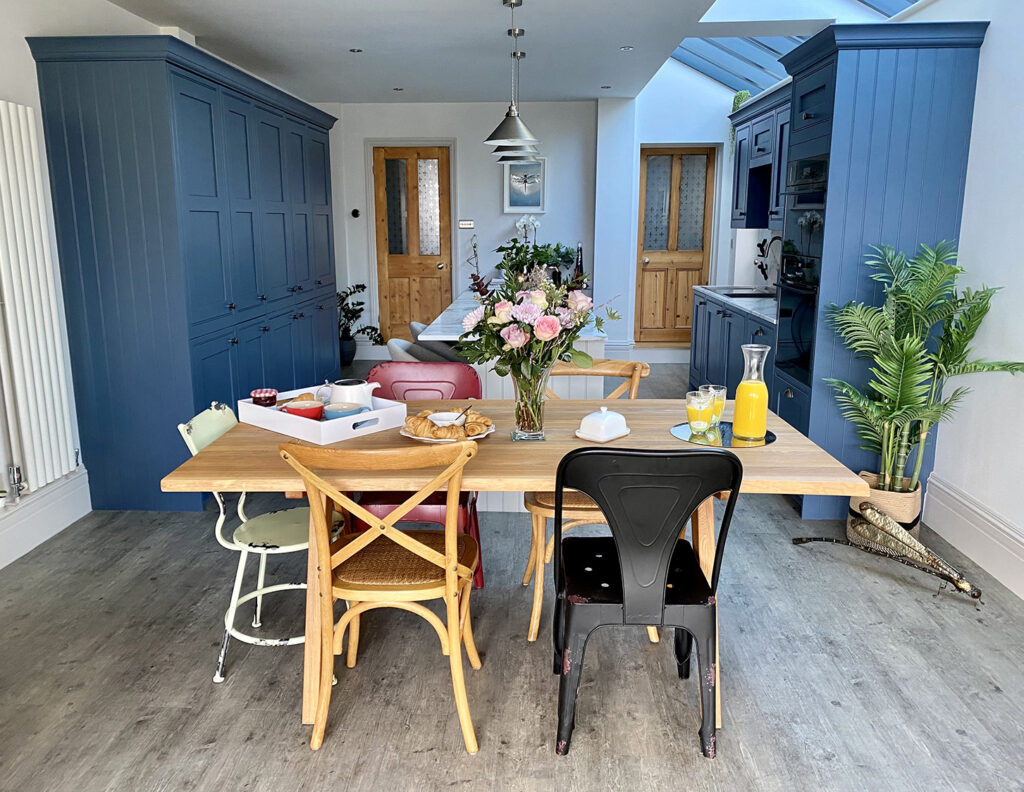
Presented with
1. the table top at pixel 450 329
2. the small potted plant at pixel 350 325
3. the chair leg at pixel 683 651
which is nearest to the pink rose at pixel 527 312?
the chair leg at pixel 683 651

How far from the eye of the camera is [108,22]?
397cm

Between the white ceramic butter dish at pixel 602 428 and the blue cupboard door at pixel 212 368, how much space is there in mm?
2219

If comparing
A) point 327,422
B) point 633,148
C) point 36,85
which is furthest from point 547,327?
point 633,148

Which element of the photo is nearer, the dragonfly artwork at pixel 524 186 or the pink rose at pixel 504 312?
the pink rose at pixel 504 312

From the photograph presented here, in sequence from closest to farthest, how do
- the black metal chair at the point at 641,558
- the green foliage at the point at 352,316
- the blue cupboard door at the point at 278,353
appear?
the black metal chair at the point at 641,558 < the blue cupboard door at the point at 278,353 < the green foliage at the point at 352,316

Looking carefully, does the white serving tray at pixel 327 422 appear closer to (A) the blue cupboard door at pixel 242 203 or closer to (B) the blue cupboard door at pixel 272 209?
(A) the blue cupboard door at pixel 242 203

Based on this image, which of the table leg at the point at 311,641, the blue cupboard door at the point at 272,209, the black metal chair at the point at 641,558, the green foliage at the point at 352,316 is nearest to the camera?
the black metal chair at the point at 641,558

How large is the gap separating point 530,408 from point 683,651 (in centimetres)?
87

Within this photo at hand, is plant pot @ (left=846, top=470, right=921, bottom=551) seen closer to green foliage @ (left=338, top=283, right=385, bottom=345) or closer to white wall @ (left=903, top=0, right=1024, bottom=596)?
→ white wall @ (left=903, top=0, right=1024, bottom=596)

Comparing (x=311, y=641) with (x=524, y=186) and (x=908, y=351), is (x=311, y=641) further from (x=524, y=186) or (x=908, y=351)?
(x=524, y=186)

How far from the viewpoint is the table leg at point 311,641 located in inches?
86.5

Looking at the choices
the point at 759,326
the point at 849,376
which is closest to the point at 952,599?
the point at 849,376

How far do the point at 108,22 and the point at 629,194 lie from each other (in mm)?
4549

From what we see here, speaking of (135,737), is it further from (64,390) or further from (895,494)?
(895,494)
